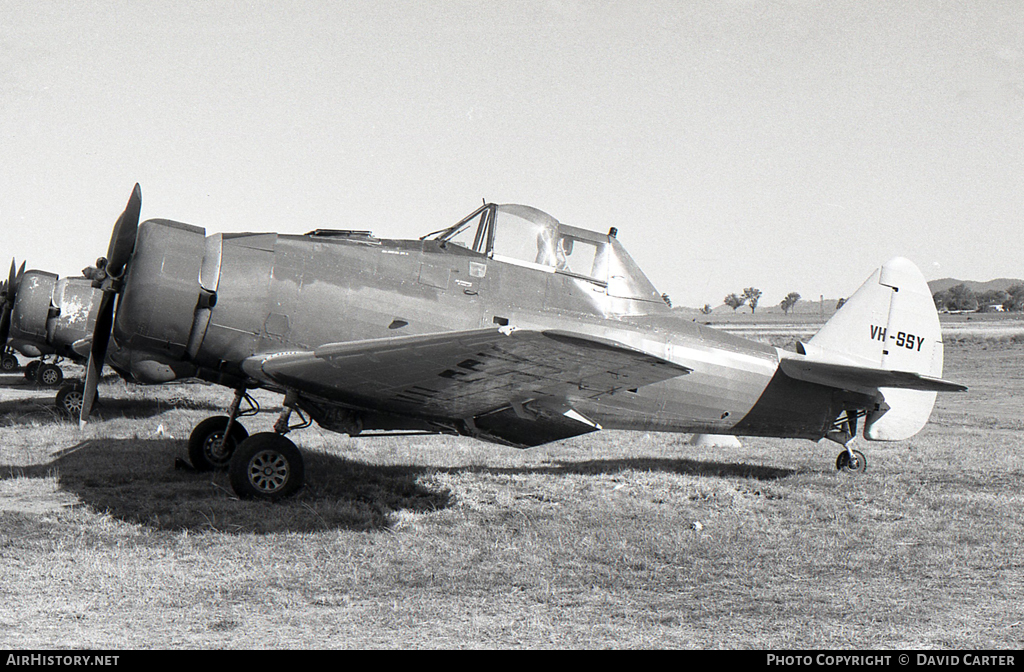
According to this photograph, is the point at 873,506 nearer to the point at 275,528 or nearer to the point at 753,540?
the point at 753,540

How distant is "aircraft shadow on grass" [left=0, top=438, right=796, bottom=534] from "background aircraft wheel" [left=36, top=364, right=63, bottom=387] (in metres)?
11.2

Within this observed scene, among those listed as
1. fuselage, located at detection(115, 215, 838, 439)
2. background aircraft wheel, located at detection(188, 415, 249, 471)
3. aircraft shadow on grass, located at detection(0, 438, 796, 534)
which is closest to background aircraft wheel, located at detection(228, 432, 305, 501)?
aircraft shadow on grass, located at detection(0, 438, 796, 534)

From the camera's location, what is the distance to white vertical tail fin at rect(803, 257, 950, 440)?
9141 millimetres

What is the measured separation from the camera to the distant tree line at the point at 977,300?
98.1m

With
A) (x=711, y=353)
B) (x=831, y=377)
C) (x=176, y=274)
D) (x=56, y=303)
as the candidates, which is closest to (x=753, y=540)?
(x=711, y=353)

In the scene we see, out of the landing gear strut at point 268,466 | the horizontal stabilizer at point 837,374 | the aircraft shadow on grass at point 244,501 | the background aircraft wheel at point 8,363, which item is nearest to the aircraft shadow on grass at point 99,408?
the aircraft shadow on grass at point 244,501

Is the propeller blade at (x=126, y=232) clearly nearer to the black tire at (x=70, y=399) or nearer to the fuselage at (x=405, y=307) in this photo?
the fuselage at (x=405, y=307)

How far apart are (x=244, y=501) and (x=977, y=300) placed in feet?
402

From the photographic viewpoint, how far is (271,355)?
6.44m

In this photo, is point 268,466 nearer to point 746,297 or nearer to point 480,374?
point 480,374

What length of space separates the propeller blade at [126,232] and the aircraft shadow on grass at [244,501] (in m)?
2.12

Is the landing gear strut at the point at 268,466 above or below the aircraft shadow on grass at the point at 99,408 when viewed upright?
above

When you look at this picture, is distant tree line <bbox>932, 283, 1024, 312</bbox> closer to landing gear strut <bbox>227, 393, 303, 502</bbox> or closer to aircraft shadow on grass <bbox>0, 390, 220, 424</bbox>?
aircraft shadow on grass <bbox>0, 390, 220, 424</bbox>

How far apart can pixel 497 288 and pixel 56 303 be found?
12.0 m
